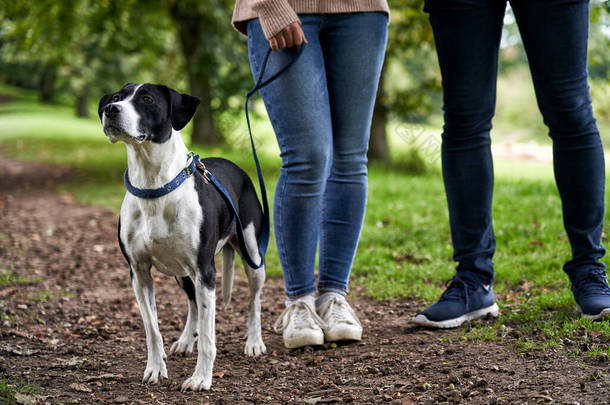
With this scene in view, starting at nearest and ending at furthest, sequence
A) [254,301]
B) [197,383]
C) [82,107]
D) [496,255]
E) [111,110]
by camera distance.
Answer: [111,110], [197,383], [254,301], [496,255], [82,107]

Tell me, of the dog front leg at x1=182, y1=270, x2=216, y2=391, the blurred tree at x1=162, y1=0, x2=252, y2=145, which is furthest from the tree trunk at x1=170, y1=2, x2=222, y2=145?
the dog front leg at x1=182, y1=270, x2=216, y2=391

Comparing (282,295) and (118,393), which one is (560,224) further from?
(118,393)

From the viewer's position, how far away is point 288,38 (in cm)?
288

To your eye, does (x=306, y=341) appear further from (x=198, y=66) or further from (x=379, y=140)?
(x=379, y=140)

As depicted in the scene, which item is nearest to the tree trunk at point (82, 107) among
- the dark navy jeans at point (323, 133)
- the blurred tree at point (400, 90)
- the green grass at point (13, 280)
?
the blurred tree at point (400, 90)

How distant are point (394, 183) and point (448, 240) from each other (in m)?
3.94

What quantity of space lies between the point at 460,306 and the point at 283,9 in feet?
5.91

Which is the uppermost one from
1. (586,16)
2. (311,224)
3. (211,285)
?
(586,16)

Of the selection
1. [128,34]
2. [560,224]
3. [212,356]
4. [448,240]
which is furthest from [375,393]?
[128,34]

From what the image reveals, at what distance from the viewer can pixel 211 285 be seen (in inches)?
113

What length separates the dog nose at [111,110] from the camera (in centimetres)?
257

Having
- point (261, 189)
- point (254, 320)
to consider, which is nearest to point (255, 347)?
point (254, 320)

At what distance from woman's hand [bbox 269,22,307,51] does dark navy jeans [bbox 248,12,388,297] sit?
0.33 ft

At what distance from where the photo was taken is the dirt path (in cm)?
254
